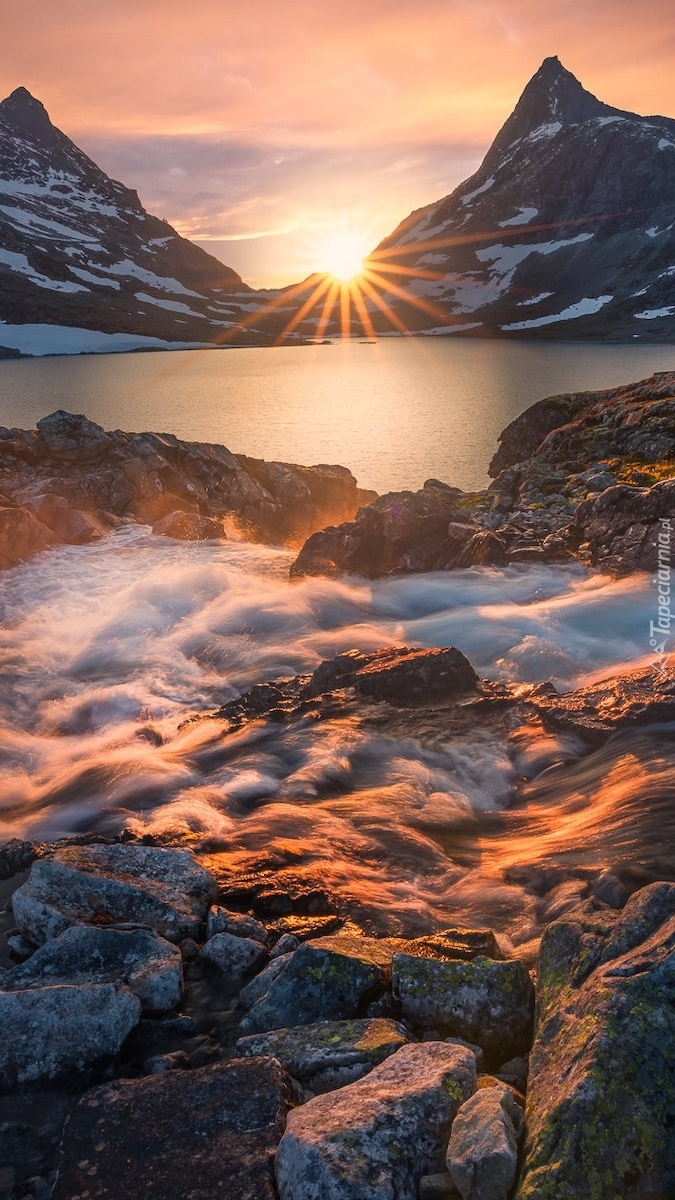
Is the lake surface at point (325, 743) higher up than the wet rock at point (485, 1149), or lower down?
lower down

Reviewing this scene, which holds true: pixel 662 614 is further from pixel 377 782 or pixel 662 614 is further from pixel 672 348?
pixel 672 348

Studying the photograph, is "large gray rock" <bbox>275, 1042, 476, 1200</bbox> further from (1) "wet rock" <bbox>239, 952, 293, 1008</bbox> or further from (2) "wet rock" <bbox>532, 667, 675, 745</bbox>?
(2) "wet rock" <bbox>532, 667, 675, 745</bbox>

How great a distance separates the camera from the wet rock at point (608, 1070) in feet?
18.1

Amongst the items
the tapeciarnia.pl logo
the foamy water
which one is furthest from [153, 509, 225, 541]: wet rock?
the tapeciarnia.pl logo

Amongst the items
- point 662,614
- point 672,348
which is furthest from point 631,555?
point 672,348

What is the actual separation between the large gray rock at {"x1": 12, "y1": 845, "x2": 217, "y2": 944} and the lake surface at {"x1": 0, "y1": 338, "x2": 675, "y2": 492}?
50213 mm

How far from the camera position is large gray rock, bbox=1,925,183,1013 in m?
8.70

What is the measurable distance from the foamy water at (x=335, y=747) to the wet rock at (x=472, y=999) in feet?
7.63

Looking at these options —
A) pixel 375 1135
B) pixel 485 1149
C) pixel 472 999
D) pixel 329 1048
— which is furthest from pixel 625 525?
pixel 375 1135

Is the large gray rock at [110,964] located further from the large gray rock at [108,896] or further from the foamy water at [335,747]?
the foamy water at [335,747]

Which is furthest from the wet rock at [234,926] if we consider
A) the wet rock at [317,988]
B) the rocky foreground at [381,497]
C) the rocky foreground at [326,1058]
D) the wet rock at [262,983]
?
the rocky foreground at [381,497]

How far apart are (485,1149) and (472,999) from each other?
2.35 m

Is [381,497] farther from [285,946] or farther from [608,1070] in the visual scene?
[608,1070]

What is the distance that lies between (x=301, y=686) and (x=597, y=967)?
15997 millimetres
